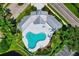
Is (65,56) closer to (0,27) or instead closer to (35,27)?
(35,27)

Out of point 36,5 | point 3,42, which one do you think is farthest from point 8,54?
point 36,5

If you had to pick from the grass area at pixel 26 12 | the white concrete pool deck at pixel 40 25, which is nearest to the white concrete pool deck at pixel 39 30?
the white concrete pool deck at pixel 40 25

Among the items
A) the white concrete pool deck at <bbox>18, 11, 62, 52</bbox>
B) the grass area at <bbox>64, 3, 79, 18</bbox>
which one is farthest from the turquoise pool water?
the grass area at <bbox>64, 3, 79, 18</bbox>

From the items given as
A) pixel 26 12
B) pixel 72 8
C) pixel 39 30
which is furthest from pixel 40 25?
pixel 72 8

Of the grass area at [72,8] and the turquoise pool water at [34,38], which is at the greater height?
the grass area at [72,8]

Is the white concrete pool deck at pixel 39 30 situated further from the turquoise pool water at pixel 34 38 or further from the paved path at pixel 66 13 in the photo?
the paved path at pixel 66 13

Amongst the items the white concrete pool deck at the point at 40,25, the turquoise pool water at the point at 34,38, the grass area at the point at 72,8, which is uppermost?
the grass area at the point at 72,8

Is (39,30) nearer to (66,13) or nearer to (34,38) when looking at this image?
(34,38)
